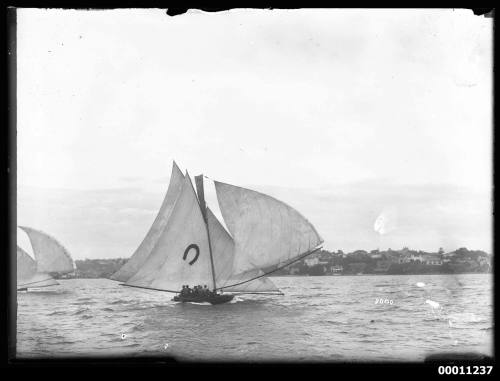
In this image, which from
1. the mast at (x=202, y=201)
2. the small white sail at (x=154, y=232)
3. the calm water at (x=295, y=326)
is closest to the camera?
the calm water at (x=295, y=326)

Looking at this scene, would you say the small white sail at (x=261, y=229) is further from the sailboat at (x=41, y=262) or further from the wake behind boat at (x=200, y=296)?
the sailboat at (x=41, y=262)

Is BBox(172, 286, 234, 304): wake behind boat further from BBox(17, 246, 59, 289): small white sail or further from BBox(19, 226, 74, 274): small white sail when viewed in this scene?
BBox(17, 246, 59, 289): small white sail

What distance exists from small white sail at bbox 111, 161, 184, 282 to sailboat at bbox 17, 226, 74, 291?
3.79 feet

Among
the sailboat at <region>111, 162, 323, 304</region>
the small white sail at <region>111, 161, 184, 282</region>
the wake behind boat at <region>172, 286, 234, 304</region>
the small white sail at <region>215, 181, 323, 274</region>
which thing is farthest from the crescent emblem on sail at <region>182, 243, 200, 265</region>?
the small white sail at <region>111, 161, 184, 282</region>

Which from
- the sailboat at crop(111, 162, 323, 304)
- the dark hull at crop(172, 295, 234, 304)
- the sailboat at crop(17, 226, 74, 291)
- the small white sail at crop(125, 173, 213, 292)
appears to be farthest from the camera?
the dark hull at crop(172, 295, 234, 304)

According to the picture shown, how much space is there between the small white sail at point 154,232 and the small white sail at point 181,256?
571 mm

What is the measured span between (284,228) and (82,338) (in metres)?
5.00

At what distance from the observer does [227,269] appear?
15.3 metres

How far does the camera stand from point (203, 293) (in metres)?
15.4

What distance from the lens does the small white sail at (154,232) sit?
11.5m

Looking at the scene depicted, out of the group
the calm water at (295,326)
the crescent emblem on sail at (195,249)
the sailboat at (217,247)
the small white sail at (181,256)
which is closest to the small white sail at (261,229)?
the sailboat at (217,247)

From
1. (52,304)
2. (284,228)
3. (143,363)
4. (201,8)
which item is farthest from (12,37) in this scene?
(284,228)

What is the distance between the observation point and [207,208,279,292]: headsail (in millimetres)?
14314

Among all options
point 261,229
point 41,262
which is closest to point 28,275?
point 41,262
